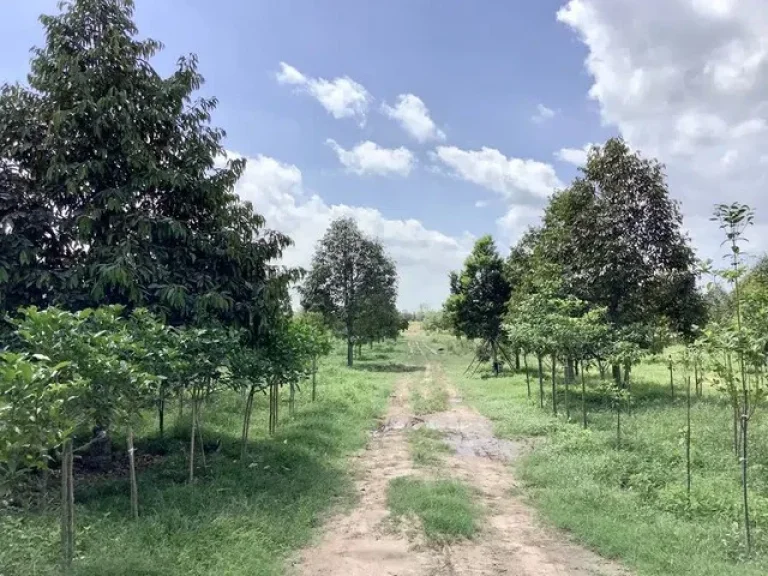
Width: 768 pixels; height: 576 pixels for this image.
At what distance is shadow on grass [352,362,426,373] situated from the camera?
3356cm

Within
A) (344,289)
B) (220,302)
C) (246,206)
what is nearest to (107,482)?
(220,302)

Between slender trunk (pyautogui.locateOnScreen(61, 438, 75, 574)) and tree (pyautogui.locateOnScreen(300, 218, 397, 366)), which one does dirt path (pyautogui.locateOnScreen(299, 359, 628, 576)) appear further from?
tree (pyautogui.locateOnScreen(300, 218, 397, 366))

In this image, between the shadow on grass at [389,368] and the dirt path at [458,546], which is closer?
the dirt path at [458,546]

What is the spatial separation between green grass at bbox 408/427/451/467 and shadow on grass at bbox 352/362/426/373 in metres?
19.6

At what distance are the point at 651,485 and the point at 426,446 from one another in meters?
4.60

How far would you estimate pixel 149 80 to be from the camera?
974cm

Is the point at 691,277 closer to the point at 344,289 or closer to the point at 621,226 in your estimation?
the point at 621,226

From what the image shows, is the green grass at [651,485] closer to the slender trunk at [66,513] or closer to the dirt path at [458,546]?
the dirt path at [458,546]

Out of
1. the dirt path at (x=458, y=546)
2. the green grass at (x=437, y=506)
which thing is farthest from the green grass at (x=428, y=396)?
the green grass at (x=437, y=506)

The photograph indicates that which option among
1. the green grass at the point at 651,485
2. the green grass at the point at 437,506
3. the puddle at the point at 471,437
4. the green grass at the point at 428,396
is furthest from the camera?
the green grass at the point at 428,396

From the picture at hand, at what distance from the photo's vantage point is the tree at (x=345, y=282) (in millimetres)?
34656

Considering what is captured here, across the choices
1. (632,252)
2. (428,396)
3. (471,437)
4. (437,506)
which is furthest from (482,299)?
(437,506)

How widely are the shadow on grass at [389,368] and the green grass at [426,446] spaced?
19.6m

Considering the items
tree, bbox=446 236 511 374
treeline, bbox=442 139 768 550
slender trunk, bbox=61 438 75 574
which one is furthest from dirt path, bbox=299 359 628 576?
tree, bbox=446 236 511 374
